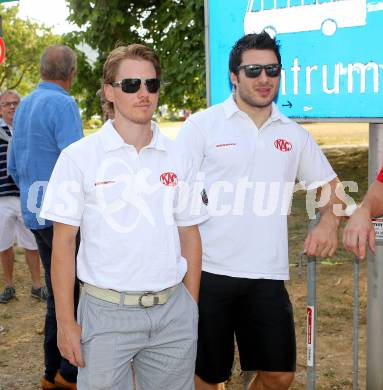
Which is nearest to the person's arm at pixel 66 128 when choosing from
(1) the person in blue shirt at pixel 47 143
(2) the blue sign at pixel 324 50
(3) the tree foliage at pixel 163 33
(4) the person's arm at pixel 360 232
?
(1) the person in blue shirt at pixel 47 143

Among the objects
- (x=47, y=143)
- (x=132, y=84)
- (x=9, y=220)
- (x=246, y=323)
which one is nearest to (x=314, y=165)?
(x=246, y=323)

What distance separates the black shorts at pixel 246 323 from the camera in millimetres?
3730

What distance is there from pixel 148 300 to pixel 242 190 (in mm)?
970

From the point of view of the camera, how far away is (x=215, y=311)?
3777mm

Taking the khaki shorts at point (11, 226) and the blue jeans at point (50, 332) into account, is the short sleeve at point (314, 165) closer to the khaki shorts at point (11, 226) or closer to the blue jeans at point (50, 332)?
the blue jeans at point (50, 332)

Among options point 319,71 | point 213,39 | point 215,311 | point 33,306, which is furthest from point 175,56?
point 215,311

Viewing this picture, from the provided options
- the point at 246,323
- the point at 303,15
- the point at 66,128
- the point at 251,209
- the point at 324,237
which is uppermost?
the point at 303,15

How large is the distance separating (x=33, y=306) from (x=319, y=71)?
4.61 metres

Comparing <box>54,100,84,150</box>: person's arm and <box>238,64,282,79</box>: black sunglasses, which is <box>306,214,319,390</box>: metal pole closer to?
<box>238,64,282,79</box>: black sunglasses

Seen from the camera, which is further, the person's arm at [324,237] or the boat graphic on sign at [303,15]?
the boat graphic on sign at [303,15]

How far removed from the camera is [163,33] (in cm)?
1364

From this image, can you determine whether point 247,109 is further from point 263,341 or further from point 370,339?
point 370,339

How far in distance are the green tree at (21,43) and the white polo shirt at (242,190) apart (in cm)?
4849

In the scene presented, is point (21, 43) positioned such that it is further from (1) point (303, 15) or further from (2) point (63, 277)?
(2) point (63, 277)
